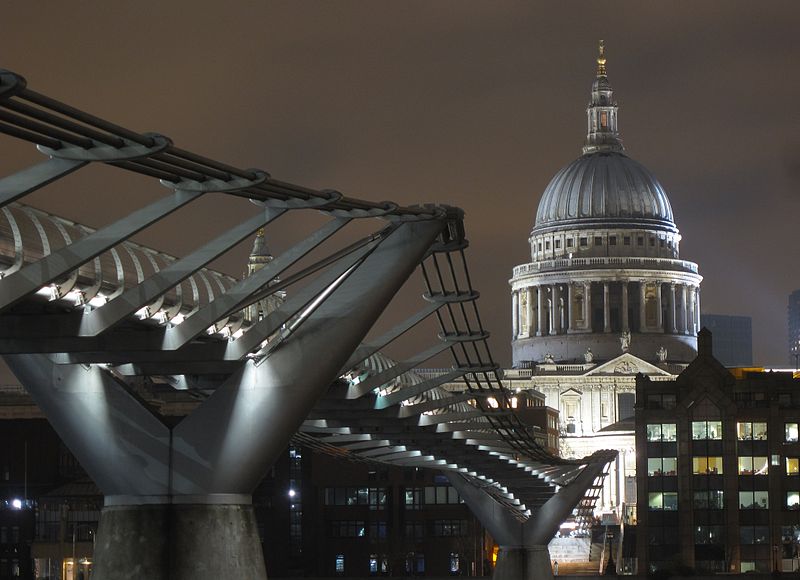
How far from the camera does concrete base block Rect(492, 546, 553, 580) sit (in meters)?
104

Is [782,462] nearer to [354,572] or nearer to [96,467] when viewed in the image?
[354,572]

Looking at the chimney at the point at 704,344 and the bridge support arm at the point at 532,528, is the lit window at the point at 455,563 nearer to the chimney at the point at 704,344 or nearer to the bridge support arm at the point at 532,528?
the chimney at the point at 704,344

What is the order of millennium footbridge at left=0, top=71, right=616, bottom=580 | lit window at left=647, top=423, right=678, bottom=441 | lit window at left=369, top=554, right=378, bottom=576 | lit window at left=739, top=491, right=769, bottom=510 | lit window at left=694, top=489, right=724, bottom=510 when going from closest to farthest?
millennium footbridge at left=0, top=71, right=616, bottom=580 → lit window at left=739, top=491, right=769, bottom=510 → lit window at left=694, top=489, right=724, bottom=510 → lit window at left=369, top=554, right=378, bottom=576 → lit window at left=647, top=423, right=678, bottom=441

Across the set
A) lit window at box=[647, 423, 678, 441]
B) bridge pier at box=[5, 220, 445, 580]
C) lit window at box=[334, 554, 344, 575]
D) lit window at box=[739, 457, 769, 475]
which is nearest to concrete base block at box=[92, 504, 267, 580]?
bridge pier at box=[5, 220, 445, 580]

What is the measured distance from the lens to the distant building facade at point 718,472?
144625 millimetres

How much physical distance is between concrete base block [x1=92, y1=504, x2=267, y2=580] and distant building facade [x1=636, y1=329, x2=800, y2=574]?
101m

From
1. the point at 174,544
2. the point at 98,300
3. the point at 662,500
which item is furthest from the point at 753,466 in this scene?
the point at 98,300

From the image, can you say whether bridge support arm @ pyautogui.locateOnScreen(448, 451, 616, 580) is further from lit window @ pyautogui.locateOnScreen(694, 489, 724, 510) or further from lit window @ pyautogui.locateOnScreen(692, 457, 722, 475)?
lit window @ pyautogui.locateOnScreen(692, 457, 722, 475)

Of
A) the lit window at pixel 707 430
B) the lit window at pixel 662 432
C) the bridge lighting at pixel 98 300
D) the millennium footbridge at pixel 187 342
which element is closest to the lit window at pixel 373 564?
the lit window at pixel 662 432

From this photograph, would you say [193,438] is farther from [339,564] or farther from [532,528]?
[339,564]

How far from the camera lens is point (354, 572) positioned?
495 ft

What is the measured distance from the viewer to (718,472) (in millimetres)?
149125

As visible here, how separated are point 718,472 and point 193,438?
112m

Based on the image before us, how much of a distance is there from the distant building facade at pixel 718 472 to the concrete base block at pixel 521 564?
36.4 metres
